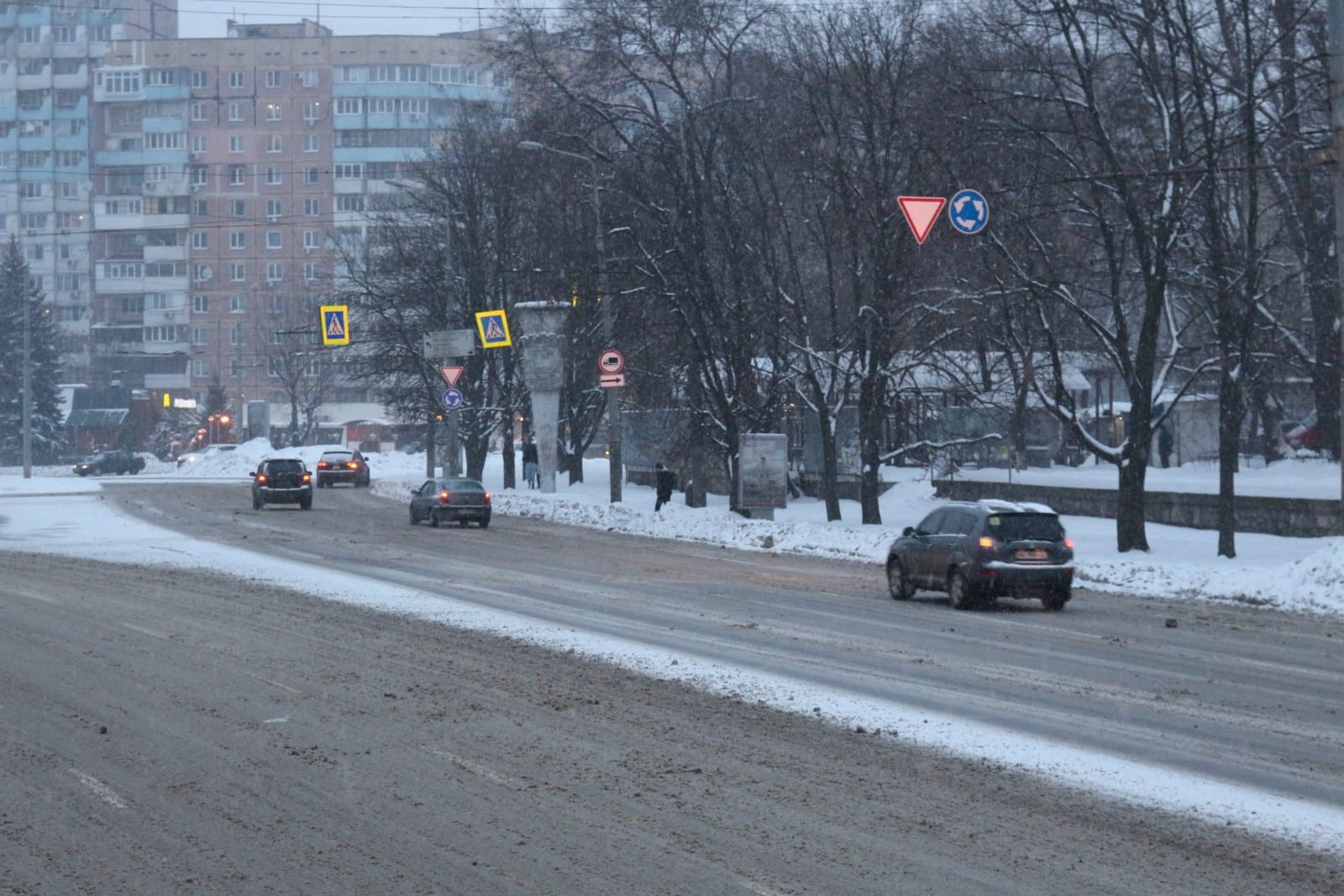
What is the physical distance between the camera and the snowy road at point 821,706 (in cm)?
795

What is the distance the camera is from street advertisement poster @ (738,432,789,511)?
3834 cm

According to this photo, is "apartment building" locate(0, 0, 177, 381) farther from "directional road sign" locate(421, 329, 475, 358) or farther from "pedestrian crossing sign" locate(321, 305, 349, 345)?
"pedestrian crossing sign" locate(321, 305, 349, 345)

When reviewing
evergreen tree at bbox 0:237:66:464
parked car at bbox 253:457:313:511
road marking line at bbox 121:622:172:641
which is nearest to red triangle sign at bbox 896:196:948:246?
road marking line at bbox 121:622:172:641

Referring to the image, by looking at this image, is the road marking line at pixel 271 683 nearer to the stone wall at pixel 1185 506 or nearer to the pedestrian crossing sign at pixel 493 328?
the stone wall at pixel 1185 506

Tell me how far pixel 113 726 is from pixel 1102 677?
28.4ft

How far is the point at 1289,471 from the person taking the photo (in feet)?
146

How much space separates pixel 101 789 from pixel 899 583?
15.3m

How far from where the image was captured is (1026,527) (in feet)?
69.3

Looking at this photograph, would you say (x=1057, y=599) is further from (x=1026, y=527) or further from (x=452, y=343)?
(x=452, y=343)

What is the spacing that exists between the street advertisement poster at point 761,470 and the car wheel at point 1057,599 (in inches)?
662

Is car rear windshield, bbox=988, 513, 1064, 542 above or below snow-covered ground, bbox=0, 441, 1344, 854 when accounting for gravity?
above

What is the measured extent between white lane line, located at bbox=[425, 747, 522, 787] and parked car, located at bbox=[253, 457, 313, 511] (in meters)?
40.1

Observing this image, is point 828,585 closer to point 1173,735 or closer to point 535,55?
point 1173,735

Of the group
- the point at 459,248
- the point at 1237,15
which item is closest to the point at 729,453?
the point at 1237,15
